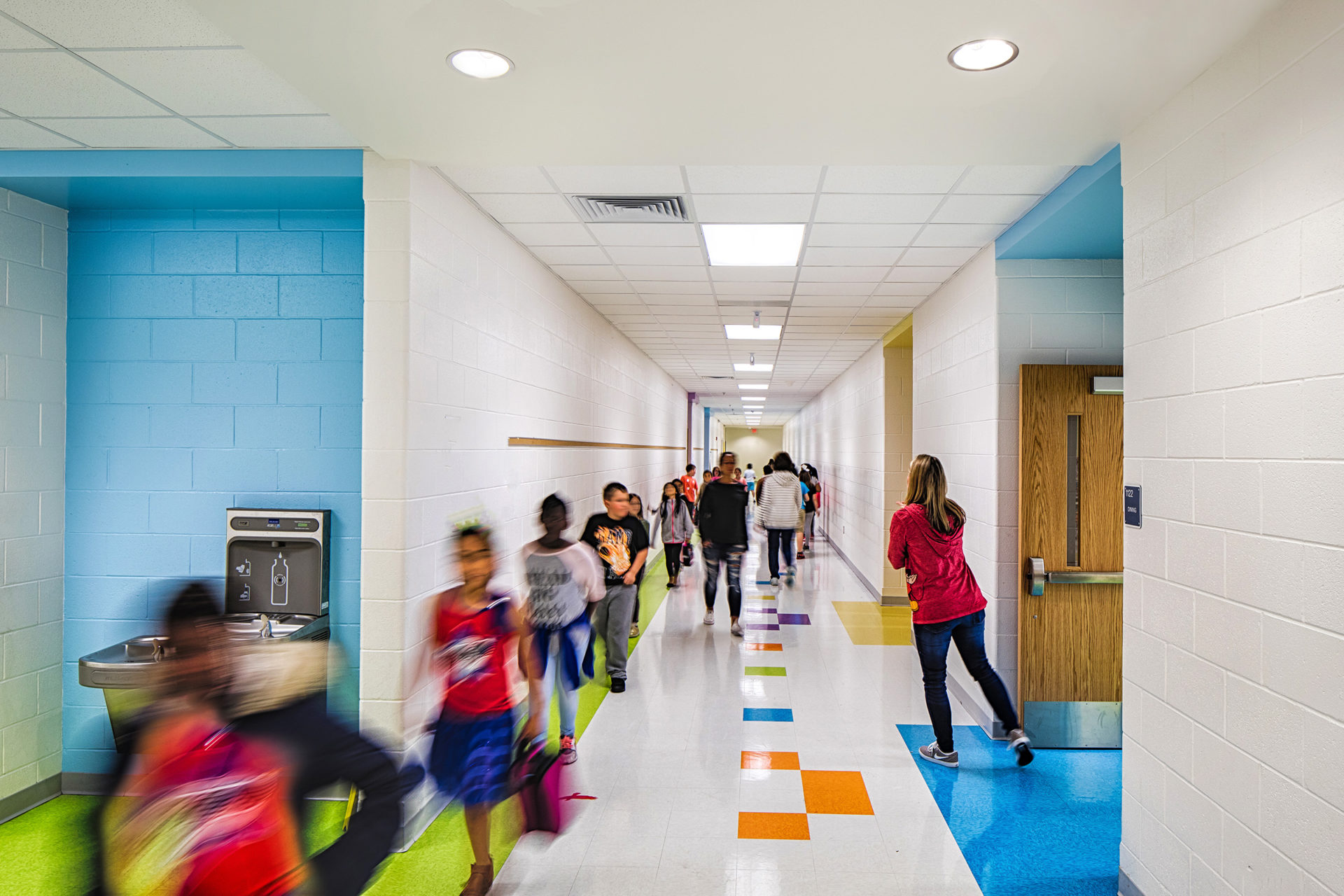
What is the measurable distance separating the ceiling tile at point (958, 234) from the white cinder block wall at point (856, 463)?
3565mm

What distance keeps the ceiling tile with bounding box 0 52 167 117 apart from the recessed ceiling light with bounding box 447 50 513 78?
1.22 m

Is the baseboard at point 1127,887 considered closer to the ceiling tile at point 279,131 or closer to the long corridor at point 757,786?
the long corridor at point 757,786

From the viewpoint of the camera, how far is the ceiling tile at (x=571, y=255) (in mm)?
4312

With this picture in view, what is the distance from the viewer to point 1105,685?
3.90 meters

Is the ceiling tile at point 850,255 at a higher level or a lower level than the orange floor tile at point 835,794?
higher

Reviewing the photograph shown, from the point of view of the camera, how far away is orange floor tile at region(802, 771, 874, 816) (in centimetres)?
309

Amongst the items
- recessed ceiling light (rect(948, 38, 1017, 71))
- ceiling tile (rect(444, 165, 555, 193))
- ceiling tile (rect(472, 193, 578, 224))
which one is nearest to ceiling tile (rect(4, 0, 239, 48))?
ceiling tile (rect(444, 165, 555, 193))

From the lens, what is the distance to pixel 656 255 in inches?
176

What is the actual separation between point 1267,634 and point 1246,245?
1.01 metres

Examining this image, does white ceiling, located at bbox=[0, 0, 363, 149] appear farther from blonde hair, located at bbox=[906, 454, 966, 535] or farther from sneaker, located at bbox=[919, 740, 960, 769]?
sneaker, located at bbox=[919, 740, 960, 769]

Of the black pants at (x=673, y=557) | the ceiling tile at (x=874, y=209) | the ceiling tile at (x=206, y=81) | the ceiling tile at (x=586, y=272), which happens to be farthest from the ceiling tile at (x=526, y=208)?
the black pants at (x=673, y=557)

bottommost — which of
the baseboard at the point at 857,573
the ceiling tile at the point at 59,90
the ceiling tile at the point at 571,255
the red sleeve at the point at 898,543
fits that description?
the baseboard at the point at 857,573

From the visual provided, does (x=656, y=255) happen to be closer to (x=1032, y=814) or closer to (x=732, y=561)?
(x=732, y=561)

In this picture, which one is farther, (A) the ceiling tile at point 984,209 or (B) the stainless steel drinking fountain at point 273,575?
(A) the ceiling tile at point 984,209
